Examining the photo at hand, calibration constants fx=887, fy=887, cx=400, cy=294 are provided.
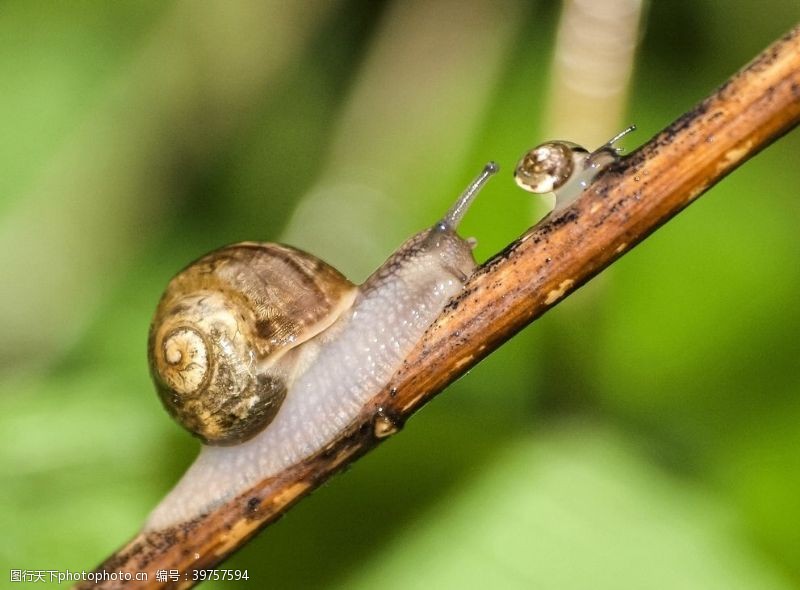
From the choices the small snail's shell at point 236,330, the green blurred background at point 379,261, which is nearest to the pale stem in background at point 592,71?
the green blurred background at point 379,261

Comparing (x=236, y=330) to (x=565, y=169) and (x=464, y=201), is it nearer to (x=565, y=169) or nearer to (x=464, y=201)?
(x=464, y=201)

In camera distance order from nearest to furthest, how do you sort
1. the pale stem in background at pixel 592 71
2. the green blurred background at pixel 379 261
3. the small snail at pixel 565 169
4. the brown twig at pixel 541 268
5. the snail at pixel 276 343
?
the brown twig at pixel 541 268 → the small snail at pixel 565 169 → the snail at pixel 276 343 → the green blurred background at pixel 379 261 → the pale stem in background at pixel 592 71

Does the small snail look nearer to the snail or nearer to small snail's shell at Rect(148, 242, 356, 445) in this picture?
the snail

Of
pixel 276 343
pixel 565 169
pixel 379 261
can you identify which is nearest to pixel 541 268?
pixel 565 169

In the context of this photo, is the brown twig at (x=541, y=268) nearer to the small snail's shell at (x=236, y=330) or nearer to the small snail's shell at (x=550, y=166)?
the small snail's shell at (x=550, y=166)

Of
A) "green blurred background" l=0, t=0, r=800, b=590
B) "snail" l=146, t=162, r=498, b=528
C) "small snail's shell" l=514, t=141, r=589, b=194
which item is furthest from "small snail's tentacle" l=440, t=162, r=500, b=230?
"small snail's shell" l=514, t=141, r=589, b=194

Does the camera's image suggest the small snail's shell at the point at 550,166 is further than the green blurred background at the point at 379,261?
No

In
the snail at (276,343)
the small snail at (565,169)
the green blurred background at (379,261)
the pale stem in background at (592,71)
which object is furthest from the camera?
the pale stem in background at (592,71)
